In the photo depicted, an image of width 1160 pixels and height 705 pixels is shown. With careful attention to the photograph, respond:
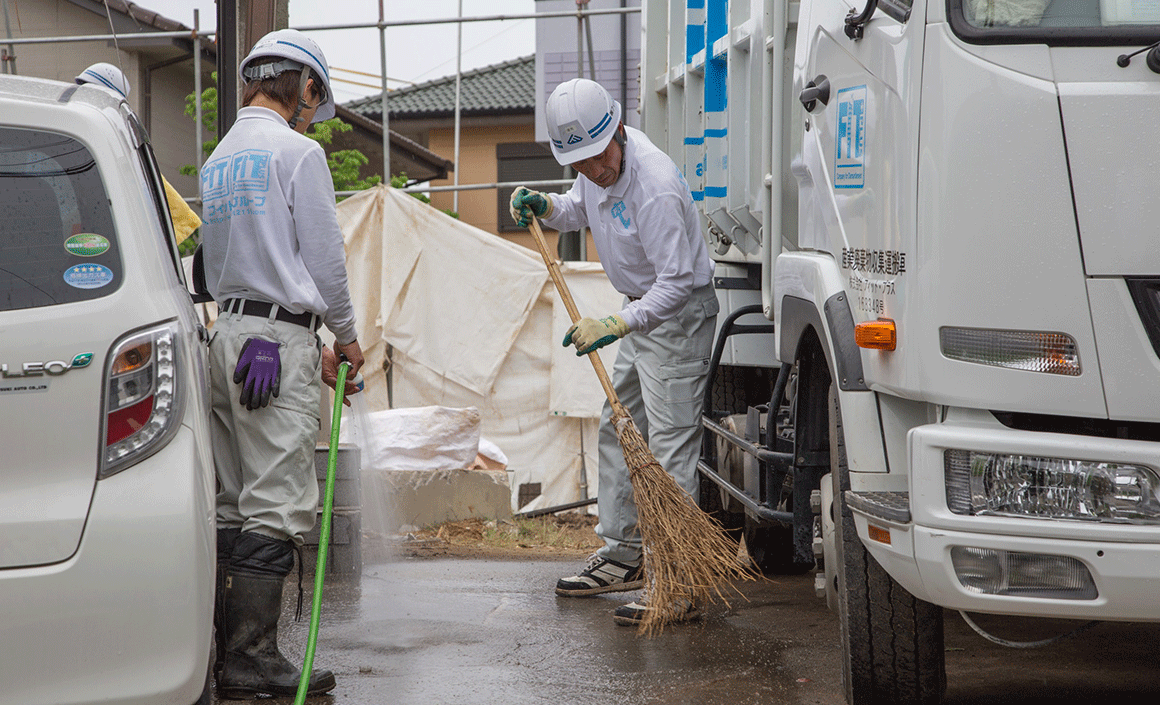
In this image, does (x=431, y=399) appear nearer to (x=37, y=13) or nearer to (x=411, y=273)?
(x=411, y=273)

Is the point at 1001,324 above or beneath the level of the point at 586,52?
beneath

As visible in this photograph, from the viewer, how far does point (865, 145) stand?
9.84 feet

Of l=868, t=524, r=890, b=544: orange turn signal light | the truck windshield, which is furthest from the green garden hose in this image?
the truck windshield

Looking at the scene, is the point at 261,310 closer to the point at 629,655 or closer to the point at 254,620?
the point at 254,620

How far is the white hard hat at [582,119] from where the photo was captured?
461cm

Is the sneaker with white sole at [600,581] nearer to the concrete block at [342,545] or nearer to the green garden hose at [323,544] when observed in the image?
the concrete block at [342,545]

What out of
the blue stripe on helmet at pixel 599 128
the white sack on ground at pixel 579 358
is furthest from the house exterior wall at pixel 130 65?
the blue stripe on helmet at pixel 599 128

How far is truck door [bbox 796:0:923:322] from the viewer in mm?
2662

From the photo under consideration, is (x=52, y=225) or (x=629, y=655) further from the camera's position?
(x=629, y=655)

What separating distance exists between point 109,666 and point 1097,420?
6.98 ft

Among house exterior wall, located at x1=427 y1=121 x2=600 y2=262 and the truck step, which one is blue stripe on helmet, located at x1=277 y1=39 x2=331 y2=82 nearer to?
the truck step

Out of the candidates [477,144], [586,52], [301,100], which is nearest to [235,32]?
[301,100]

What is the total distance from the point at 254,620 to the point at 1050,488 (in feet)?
7.47

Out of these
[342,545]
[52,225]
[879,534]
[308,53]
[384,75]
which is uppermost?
[384,75]
